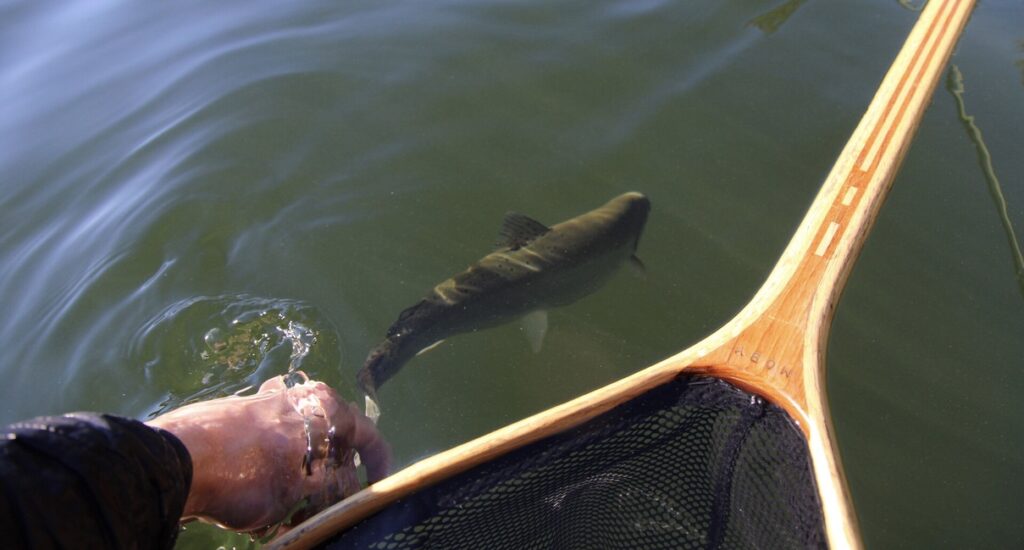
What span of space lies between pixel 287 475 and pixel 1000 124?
18.3 ft

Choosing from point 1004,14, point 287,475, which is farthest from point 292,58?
point 1004,14

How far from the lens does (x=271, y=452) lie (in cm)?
259

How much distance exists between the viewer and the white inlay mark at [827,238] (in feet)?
9.04

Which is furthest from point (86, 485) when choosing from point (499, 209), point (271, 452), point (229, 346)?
point (499, 209)

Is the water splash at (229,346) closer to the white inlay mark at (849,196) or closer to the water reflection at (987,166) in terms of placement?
the white inlay mark at (849,196)

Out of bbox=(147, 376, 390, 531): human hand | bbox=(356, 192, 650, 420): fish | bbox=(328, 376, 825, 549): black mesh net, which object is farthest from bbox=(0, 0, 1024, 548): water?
bbox=(328, 376, 825, 549): black mesh net

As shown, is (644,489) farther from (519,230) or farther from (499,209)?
(499,209)

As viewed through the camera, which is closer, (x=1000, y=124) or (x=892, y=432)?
(x=892, y=432)

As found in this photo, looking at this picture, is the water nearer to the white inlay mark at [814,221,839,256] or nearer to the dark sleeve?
the white inlay mark at [814,221,839,256]

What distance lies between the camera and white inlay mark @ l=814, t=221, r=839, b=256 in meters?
2.76

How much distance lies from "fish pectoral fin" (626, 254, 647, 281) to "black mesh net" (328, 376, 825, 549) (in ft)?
7.28

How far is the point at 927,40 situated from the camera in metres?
4.04

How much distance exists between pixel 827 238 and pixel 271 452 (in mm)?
2266

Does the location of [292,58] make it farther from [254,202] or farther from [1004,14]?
[1004,14]
